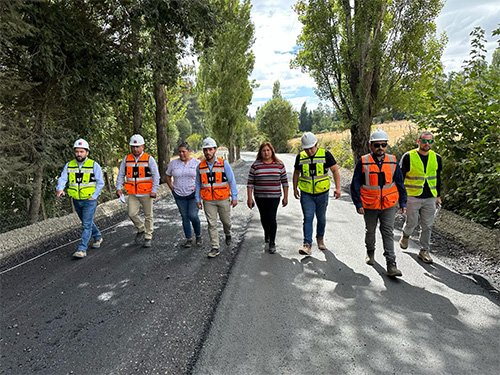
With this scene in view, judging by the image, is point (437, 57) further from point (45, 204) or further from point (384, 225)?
point (45, 204)

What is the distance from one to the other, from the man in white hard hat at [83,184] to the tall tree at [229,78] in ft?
60.8

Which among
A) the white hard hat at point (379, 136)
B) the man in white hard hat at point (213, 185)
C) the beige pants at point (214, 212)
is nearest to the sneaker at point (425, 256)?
the white hard hat at point (379, 136)

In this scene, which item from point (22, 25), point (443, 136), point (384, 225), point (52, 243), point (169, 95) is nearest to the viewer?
point (384, 225)

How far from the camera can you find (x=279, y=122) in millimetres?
50594

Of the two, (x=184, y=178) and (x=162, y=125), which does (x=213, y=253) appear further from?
(x=162, y=125)

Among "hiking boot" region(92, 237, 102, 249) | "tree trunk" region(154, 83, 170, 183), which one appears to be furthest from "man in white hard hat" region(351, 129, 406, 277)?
"tree trunk" region(154, 83, 170, 183)

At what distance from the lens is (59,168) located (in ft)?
24.8

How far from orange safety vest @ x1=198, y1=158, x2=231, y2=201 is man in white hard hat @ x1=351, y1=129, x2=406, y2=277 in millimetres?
2052

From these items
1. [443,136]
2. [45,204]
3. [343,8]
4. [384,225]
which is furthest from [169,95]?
[384,225]

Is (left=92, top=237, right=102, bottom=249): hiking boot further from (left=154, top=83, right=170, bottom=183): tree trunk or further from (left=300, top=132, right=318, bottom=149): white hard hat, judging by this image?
(left=154, top=83, right=170, bottom=183): tree trunk

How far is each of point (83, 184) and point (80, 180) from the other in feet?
0.26

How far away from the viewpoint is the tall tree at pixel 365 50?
41.5 feet

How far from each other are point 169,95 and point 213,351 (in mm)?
17583

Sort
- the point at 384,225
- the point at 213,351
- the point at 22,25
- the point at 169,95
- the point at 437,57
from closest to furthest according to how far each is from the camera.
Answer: the point at 213,351 → the point at 384,225 → the point at 22,25 → the point at 437,57 → the point at 169,95
